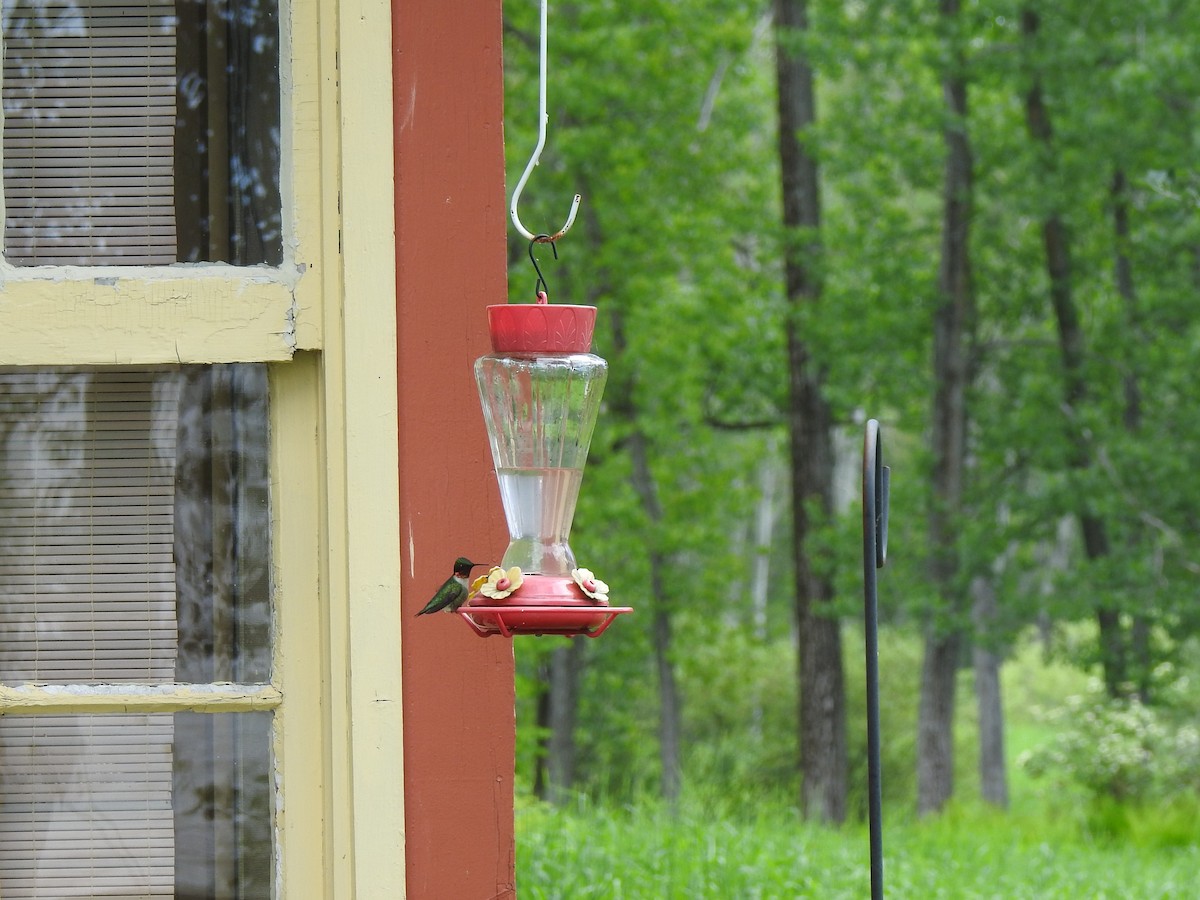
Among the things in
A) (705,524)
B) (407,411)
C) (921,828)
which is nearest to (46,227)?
(407,411)

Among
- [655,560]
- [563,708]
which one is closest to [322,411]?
[655,560]

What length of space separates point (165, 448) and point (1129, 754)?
34.8ft

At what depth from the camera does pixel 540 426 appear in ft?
5.77

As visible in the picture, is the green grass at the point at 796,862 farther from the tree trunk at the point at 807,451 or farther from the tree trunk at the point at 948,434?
the tree trunk at the point at 948,434

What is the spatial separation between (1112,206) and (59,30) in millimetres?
11952

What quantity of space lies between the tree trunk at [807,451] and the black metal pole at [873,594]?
9929 millimetres

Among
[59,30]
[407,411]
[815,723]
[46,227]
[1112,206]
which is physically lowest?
[815,723]

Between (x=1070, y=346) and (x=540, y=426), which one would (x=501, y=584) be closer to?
(x=540, y=426)

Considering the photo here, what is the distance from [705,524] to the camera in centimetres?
1539

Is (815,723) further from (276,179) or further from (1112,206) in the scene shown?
(276,179)

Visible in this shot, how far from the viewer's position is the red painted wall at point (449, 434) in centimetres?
194

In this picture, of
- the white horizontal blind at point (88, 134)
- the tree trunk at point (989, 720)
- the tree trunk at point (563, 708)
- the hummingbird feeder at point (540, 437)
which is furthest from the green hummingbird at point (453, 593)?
the tree trunk at point (989, 720)

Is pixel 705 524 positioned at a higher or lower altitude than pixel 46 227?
lower

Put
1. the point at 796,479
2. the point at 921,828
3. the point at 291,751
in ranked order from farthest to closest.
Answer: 1. the point at 796,479
2. the point at 921,828
3. the point at 291,751
